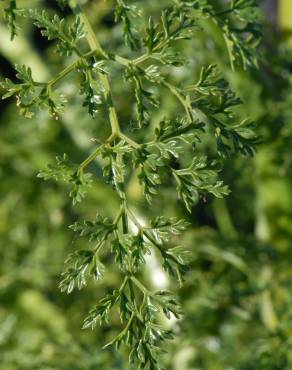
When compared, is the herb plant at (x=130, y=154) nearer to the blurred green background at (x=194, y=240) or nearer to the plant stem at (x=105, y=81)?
the plant stem at (x=105, y=81)

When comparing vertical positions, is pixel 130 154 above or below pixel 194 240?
above

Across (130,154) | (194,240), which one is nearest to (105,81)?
→ (130,154)

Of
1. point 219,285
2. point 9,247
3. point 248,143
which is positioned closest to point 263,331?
point 219,285

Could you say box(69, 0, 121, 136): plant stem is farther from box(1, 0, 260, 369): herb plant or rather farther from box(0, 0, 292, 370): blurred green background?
box(0, 0, 292, 370): blurred green background

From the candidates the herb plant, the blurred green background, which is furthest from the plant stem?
the blurred green background

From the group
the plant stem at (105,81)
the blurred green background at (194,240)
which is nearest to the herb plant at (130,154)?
the plant stem at (105,81)

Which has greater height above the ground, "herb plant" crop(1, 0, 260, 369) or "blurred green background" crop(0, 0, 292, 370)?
"herb plant" crop(1, 0, 260, 369)

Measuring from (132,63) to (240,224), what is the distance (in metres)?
1.15

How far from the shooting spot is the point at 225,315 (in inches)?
65.4

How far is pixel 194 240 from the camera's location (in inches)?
59.8

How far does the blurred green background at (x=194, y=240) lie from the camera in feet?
4.32

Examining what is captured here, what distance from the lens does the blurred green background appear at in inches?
51.8

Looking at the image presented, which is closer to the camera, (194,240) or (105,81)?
(105,81)

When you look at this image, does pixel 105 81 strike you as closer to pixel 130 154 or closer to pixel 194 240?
pixel 130 154
